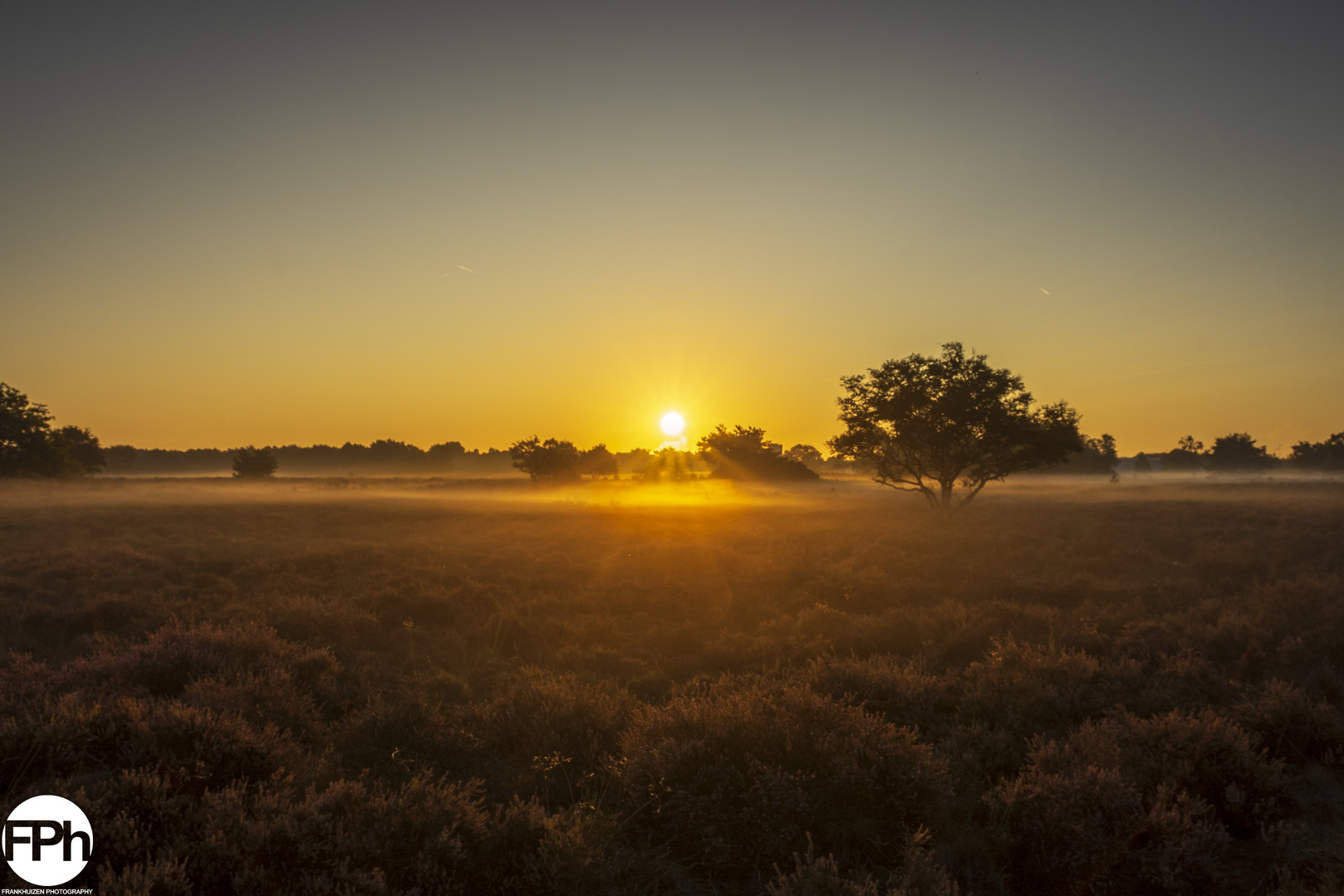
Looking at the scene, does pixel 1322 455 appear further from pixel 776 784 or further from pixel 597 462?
pixel 776 784

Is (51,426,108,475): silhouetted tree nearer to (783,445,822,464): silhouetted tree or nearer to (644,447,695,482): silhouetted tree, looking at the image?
(644,447,695,482): silhouetted tree

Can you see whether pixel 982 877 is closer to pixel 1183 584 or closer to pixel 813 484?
pixel 1183 584

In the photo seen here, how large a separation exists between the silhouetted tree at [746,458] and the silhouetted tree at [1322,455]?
362 ft

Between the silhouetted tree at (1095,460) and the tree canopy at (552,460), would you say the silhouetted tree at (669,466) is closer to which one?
the tree canopy at (552,460)

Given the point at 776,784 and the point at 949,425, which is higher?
the point at 949,425

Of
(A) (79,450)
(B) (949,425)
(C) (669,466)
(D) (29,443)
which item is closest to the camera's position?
(B) (949,425)

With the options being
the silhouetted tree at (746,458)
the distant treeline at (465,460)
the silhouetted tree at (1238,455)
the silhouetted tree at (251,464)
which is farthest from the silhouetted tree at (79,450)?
the silhouetted tree at (1238,455)

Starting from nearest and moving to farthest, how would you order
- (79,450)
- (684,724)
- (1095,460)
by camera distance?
(684,724), (79,450), (1095,460)

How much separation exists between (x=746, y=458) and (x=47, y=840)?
83165mm

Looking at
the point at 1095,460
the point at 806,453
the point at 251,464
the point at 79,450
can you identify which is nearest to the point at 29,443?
the point at 79,450

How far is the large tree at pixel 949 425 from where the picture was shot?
30.2 meters

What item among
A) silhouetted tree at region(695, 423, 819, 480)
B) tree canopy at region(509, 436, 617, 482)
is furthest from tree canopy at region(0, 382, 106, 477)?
silhouetted tree at region(695, 423, 819, 480)

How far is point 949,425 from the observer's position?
30188 mm

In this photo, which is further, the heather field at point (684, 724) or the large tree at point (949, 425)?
the large tree at point (949, 425)
